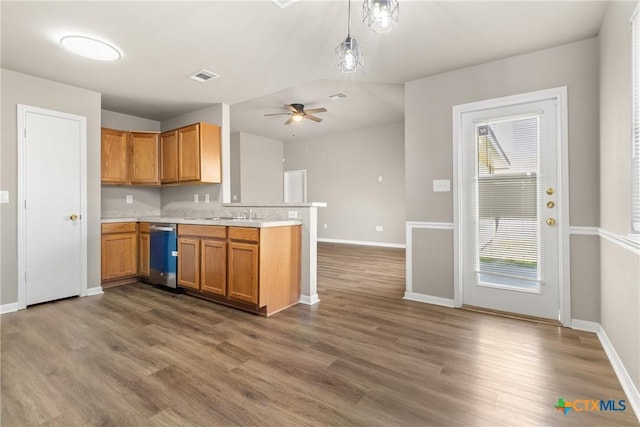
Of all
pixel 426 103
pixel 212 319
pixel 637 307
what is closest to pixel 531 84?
pixel 426 103

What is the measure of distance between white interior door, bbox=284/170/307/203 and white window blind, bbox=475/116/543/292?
Answer: 5.95 metres

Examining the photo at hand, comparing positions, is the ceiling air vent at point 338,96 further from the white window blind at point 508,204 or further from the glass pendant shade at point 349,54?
the glass pendant shade at point 349,54

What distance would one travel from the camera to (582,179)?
2580mm

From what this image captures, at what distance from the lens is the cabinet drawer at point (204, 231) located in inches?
126

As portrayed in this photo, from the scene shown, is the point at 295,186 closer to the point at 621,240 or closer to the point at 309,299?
the point at 309,299

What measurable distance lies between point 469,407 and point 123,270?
4271 millimetres

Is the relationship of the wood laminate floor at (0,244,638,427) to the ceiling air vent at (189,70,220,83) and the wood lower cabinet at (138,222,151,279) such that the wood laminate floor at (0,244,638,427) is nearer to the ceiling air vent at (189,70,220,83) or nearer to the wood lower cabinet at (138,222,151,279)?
the wood lower cabinet at (138,222,151,279)

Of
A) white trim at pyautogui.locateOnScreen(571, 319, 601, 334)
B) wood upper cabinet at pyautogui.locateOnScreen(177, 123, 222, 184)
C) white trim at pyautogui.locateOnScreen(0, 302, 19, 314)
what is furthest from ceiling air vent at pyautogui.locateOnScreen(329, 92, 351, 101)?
white trim at pyautogui.locateOnScreen(0, 302, 19, 314)

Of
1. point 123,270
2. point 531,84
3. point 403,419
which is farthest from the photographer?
point 123,270

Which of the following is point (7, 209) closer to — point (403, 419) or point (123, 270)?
point (123, 270)

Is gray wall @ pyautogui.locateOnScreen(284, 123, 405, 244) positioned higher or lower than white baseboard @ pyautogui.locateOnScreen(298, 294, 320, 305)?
higher

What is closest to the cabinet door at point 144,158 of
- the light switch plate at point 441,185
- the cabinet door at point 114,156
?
the cabinet door at point 114,156

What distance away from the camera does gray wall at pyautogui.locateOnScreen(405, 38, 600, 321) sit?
255cm

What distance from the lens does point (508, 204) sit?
2904mm
